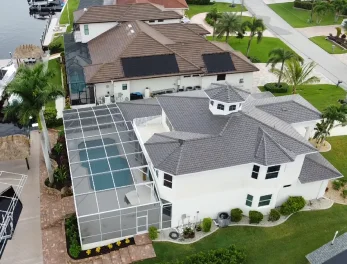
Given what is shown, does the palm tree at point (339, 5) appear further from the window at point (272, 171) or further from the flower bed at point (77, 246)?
the flower bed at point (77, 246)

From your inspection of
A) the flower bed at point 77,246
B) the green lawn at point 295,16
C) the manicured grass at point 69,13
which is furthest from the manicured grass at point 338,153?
the manicured grass at point 69,13

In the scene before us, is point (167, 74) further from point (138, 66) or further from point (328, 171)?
point (328, 171)

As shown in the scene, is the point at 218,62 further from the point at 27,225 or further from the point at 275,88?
the point at 27,225

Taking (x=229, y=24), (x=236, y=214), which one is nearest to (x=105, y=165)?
(x=236, y=214)

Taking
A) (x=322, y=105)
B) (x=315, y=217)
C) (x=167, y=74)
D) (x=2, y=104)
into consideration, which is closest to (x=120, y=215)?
(x=315, y=217)

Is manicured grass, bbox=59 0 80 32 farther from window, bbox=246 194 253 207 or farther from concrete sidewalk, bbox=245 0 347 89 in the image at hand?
window, bbox=246 194 253 207

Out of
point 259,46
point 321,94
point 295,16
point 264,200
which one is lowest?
point 264,200
